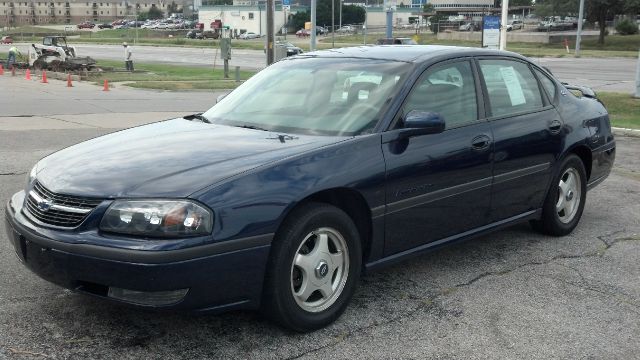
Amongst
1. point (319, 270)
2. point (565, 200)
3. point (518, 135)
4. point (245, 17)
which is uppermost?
point (245, 17)

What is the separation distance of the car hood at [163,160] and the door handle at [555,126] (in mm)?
2269

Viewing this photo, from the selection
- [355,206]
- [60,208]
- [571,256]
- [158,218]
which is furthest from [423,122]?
[60,208]

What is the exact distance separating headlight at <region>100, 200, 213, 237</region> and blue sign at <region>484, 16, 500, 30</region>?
18.4m

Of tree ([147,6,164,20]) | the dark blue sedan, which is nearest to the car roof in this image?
the dark blue sedan

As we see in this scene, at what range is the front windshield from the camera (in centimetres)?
432

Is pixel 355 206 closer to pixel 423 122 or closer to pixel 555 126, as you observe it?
pixel 423 122

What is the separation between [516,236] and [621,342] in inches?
82.6

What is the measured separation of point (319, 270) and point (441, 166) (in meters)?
1.18

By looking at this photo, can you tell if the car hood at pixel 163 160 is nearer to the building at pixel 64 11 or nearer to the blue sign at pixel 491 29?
Answer: the blue sign at pixel 491 29

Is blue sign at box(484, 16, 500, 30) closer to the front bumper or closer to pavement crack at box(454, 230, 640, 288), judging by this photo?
pavement crack at box(454, 230, 640, 288)

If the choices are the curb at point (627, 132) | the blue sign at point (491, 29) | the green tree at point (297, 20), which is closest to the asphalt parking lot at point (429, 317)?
the curb at point (627, 132)

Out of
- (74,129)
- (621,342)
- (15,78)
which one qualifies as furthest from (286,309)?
(15,78)

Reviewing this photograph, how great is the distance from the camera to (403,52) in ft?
16.1

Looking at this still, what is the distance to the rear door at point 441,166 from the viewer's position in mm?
4199
